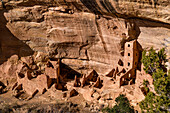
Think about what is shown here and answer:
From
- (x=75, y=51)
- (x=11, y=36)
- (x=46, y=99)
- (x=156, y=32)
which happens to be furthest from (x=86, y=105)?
(x=11, y=36)

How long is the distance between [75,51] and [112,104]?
6767 millimetres

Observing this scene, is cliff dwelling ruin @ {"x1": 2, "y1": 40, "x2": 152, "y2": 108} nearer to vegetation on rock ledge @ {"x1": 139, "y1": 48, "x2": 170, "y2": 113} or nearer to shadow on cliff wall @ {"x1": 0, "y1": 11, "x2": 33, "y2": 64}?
shadow on cliff wall @ {"x1": 0, "y1": 11, "x2": 33, "y2": 64}

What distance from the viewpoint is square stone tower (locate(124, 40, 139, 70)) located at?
48.0 ft

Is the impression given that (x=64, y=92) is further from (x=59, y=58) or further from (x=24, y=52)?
(x=24, y=52)

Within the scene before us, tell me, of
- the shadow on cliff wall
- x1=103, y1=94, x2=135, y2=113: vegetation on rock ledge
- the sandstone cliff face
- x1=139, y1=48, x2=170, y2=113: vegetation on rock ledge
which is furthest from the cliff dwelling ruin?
x1=139, y1=48, x2=170, y2=113: vegetation on rock ledge

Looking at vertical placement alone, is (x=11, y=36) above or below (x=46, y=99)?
above

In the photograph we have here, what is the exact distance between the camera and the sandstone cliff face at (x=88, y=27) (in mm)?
12305

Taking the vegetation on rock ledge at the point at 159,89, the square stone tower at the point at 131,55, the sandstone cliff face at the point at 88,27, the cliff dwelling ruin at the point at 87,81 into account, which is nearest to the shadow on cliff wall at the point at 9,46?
the sandstone cliff face at the point at 88,27

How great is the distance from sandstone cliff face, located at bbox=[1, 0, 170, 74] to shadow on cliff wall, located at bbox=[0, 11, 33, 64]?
0.47 metres

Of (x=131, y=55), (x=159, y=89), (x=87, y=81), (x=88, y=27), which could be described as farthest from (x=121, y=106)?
(x=88, y=27)

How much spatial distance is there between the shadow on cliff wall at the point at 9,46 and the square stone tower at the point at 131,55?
11.0m

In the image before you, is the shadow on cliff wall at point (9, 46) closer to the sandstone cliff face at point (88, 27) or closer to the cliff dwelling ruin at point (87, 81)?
the sandstone cliff face at point (88, 27)

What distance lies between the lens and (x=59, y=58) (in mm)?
19609

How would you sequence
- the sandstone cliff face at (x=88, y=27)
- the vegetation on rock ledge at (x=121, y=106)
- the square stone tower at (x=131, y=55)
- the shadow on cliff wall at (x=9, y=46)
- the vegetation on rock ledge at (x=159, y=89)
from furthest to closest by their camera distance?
1. the shadow on cliff wall at (x=9, y=46)
2. the square stone tower at (x=131, y=55)
3. the vegetation on rock ledge at (x=121, y=106)
4. the sandstone cliff face at (x=88, y=27)
5. the vegetation on rock ledge at (x=159, y=89)
